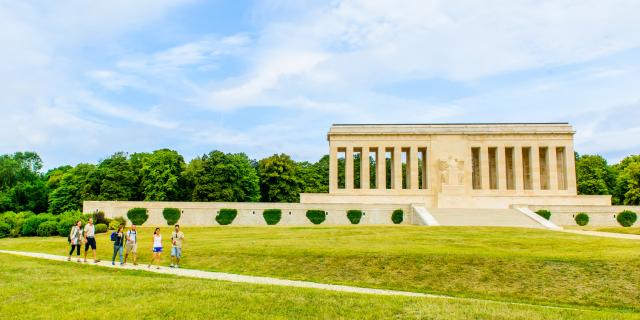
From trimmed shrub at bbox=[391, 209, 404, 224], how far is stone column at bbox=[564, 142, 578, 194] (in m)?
23.4

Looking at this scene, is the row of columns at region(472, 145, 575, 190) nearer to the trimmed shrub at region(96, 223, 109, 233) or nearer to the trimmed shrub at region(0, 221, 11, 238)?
the trimmed shrub at region(96, 223, 109, 233)

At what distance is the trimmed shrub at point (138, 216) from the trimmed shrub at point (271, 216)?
12.2 meters

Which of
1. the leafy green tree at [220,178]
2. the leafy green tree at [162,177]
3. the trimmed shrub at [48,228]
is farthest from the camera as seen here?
the leafy green tree at [162,177]

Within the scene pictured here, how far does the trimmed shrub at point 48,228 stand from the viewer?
4038 centimetres

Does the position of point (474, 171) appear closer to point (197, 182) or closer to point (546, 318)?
point (197, 182)

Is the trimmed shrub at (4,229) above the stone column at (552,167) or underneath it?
underneath

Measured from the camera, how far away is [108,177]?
62.2 m

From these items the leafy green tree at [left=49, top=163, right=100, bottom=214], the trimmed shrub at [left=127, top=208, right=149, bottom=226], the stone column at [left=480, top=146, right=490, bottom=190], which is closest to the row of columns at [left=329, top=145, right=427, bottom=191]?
the stone column at [left=480, top=146, right=490, bottom=190]

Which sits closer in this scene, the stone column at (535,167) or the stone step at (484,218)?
the stone step at (484,218)

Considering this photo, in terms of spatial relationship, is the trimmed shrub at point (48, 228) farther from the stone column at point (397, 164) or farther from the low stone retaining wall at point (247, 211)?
the stone column at point (397, 164)

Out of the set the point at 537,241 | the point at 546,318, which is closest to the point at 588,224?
the point at 537,241

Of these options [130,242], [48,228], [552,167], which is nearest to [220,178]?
[48,228]

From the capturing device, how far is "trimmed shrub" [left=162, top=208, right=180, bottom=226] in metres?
47.0

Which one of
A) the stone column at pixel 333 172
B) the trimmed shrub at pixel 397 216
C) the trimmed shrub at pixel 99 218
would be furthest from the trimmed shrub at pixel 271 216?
the trimmed shrub at pixel 99 218
